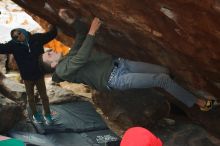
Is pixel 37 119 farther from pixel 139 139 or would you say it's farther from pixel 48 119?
pixel 139 139

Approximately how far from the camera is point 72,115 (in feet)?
28.3

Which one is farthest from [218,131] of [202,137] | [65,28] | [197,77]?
[65,28]

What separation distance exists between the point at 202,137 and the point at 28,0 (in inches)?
178

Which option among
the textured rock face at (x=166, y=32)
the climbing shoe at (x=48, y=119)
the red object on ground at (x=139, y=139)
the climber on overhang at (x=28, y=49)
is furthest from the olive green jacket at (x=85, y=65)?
the climbing shoe at (x=48, y=119)

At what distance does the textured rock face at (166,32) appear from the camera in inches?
182

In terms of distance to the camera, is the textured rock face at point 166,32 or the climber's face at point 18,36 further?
the climber's face at point 18,36

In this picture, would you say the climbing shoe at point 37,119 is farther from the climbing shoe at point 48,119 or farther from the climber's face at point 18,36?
the climber's face at point 18,36

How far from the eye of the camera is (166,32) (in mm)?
5355

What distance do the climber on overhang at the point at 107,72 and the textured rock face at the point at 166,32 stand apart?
15.6 inches

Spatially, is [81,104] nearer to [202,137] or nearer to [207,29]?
[202,137]

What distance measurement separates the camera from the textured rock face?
4629 mm

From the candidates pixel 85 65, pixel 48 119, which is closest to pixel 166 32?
pixel 85 65

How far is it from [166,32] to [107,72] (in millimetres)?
1031

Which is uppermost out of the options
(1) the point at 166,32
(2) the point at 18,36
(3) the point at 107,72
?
(1) the point at 166,32
